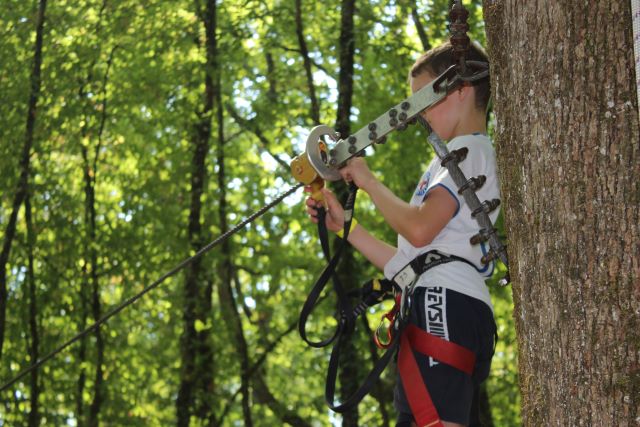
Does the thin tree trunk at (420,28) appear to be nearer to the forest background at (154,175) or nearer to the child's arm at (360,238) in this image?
the forest background at (154,175)

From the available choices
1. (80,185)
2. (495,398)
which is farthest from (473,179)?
(495,398)

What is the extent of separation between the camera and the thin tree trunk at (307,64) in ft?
28.7

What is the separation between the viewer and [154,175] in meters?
9.00

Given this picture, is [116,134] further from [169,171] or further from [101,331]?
[101,331]

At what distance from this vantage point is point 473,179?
112 inches

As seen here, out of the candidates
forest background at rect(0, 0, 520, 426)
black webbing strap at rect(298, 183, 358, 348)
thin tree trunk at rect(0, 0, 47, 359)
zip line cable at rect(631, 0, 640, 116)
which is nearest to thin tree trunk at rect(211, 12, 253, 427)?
forest background at rect(0, 0, 520, 426)

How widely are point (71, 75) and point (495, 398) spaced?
17.6 ft

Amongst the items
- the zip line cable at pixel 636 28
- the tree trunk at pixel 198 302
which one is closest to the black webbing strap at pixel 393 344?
the zip line cable at pixel 636 28

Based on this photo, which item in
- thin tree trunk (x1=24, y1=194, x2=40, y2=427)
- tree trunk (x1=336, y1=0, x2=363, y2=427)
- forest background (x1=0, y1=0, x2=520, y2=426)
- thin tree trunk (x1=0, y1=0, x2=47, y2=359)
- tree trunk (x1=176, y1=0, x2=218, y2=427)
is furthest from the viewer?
thin tree trunk (x1=24, y1=194, x2=40, y2=427)

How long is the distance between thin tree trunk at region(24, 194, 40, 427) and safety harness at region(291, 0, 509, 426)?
5.98 m

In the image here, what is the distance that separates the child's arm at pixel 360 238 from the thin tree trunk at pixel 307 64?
540 cm

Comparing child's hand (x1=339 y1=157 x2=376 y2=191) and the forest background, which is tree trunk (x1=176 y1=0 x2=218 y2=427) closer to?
the forest background

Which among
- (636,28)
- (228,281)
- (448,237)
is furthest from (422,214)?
(228,281)

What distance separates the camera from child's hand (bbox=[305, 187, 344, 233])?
3297mm
